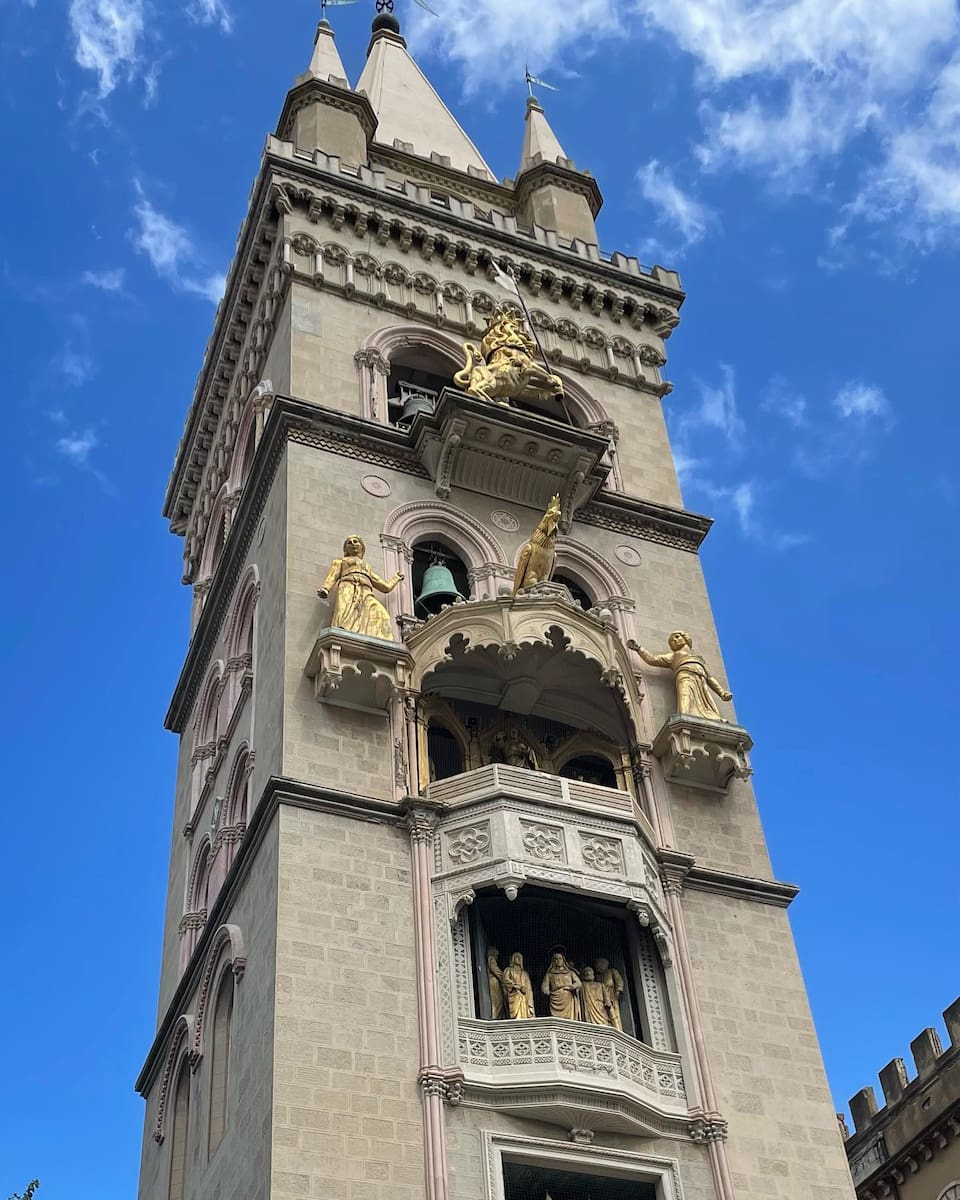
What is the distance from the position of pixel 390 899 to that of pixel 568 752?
18.6 ft

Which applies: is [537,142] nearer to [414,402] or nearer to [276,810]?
[414,402]

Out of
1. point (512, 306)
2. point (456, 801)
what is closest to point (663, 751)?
point (456, 801)

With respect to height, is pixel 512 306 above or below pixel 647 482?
above

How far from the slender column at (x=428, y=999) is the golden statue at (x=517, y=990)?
1361 mm

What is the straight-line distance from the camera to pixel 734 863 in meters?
27.6

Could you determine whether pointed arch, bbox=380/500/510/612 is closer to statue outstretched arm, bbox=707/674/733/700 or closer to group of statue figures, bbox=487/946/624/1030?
statue outstretched arm, bbox=707/674/733/700

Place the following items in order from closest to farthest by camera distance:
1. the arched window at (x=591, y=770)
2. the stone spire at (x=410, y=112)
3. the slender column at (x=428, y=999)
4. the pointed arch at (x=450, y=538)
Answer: the slender column at (x=428, y=999)
the arched window at (x=591, y=770)
the pointed arch at (x=450, y=538)
the stone spire at (x=410, y=112)

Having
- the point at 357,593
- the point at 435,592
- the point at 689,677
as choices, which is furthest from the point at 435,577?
the point at 689,677

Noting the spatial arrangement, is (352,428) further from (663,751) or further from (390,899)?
(390,899)

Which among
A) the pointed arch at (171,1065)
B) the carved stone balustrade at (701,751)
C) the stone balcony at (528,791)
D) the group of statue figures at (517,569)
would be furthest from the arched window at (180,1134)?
the carved stone balustrade at (701,751)

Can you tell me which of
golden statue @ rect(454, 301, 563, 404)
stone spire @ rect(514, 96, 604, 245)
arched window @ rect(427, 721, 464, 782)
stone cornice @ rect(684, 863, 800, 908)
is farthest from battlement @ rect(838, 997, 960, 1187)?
stone spire @ rect(514, 96, 604, 245)

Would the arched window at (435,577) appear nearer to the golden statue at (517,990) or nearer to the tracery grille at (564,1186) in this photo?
the golden statue at (517,990)

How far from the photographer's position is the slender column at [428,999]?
21.2m

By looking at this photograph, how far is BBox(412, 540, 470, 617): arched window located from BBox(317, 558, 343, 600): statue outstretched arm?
2.07 metres
